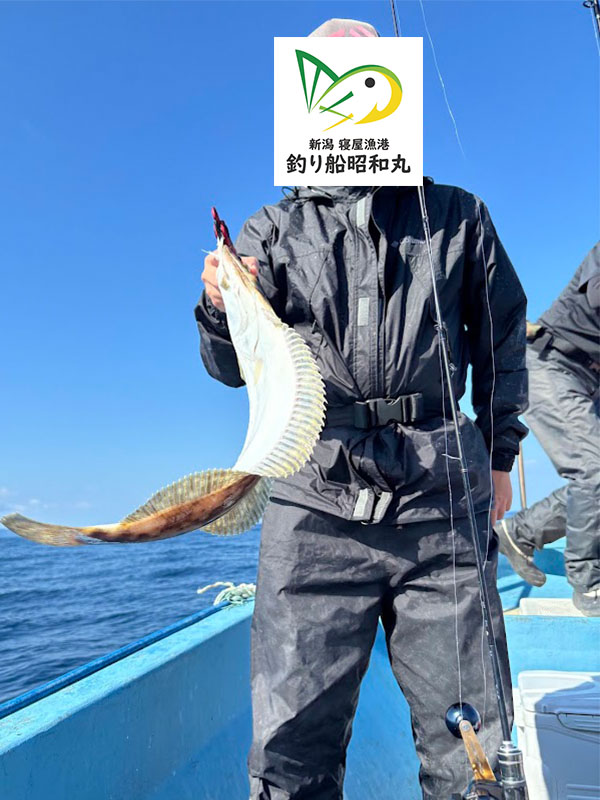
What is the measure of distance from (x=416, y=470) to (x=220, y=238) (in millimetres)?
978

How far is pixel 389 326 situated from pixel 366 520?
26.4 inches

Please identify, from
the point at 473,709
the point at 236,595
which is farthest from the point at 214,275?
the point at 236,595

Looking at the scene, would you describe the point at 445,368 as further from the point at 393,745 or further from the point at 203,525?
the point at 393,745

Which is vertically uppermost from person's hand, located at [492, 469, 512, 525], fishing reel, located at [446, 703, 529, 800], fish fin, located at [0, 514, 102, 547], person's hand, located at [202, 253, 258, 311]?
person's hand, located at [202, 253, 258, 311]

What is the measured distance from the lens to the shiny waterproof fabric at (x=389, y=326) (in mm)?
1997

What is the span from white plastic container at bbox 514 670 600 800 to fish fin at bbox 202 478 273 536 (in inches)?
64.4

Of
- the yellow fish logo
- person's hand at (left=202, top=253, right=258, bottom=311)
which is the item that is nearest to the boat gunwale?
person's hand at (left=202, top=253, right=258, bottom=311)

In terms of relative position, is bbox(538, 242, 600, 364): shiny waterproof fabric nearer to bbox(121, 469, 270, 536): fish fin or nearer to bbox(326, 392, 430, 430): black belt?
bbox(326, 392, 430, 430): black belt

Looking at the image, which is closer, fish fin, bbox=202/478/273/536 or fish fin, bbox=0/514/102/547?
fish fin, bbox=0/514/102/547

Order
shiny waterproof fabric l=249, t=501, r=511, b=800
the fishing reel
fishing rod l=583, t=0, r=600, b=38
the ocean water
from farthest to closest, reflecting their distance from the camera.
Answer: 1. the ocean water
2. fishing rod l=583, t=0, r=600, b=38
3. shiny waterproof fabric l=249, t=501, r=511, b=800
4. the fishing reel

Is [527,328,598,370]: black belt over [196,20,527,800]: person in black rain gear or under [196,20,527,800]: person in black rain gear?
over

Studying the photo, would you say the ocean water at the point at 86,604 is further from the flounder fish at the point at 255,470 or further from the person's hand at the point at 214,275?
the flounder fish at the point at 255,470

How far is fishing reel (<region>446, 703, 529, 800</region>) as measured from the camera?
1.44m

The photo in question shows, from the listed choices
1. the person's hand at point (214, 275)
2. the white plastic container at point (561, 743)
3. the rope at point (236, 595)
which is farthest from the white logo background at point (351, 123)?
the rope at point (236, 595)
